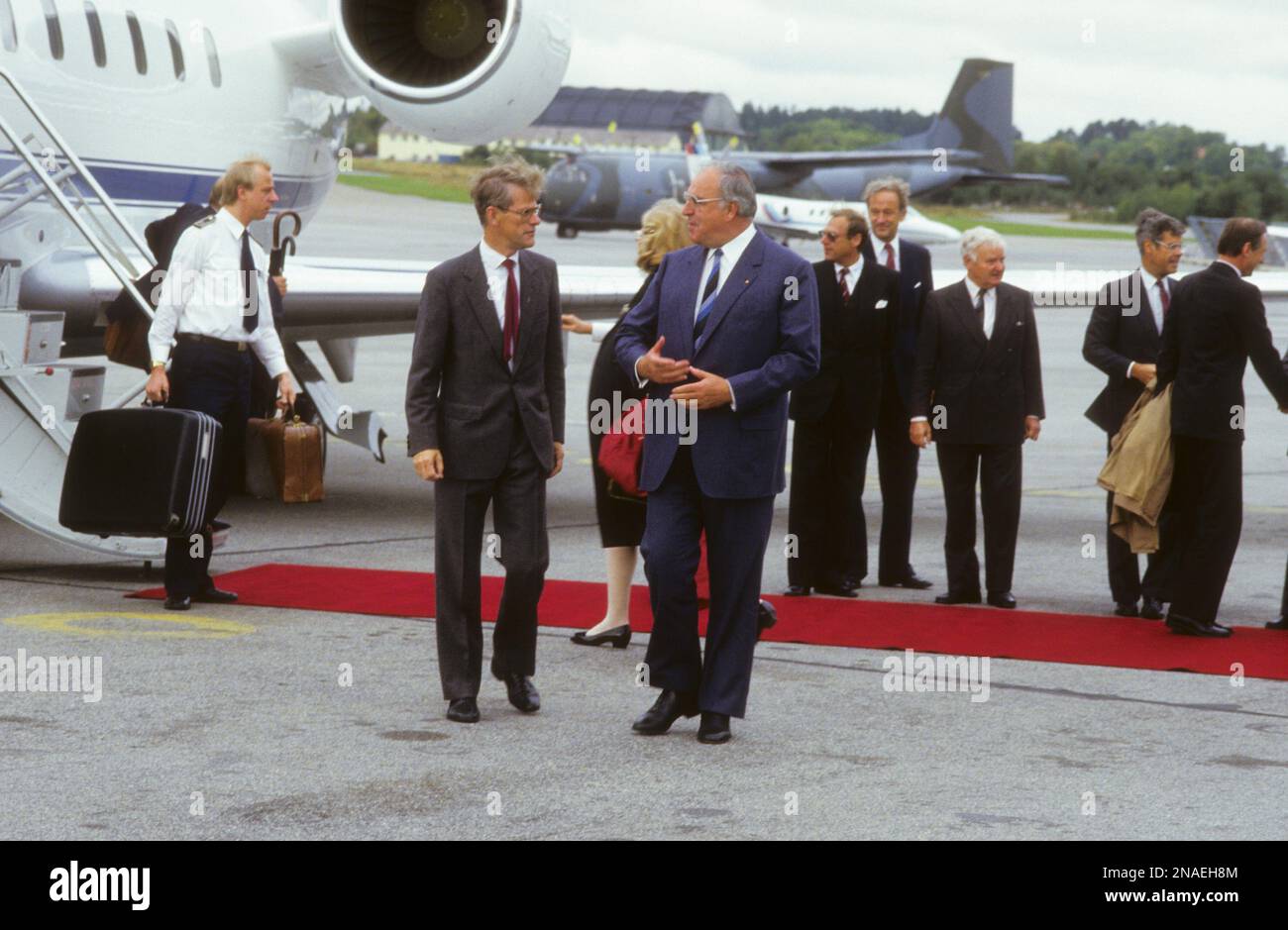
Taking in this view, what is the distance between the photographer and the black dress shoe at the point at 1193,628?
27.1ft

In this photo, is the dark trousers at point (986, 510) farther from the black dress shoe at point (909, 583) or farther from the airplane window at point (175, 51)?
the airplane window at point (175, 51)

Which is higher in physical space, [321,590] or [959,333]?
[959,333]

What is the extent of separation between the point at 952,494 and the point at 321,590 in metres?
3.14

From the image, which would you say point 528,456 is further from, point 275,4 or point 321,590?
point 275,4

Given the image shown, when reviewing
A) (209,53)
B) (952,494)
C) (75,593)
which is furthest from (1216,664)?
(209,53)

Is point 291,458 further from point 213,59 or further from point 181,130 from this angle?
point 213,59

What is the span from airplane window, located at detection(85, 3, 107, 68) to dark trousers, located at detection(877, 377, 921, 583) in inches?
196

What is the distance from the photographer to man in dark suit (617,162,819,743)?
6121 mm

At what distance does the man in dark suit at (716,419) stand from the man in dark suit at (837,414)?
2.83 meters

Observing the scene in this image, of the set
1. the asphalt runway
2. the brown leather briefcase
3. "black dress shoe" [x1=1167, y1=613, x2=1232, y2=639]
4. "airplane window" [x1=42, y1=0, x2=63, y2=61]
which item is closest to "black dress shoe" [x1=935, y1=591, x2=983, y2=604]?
the asphalt runway

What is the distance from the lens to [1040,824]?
523 centimetres

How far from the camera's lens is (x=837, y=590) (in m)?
9.23

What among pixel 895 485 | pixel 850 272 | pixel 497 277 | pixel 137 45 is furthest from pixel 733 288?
pixel 137 45
